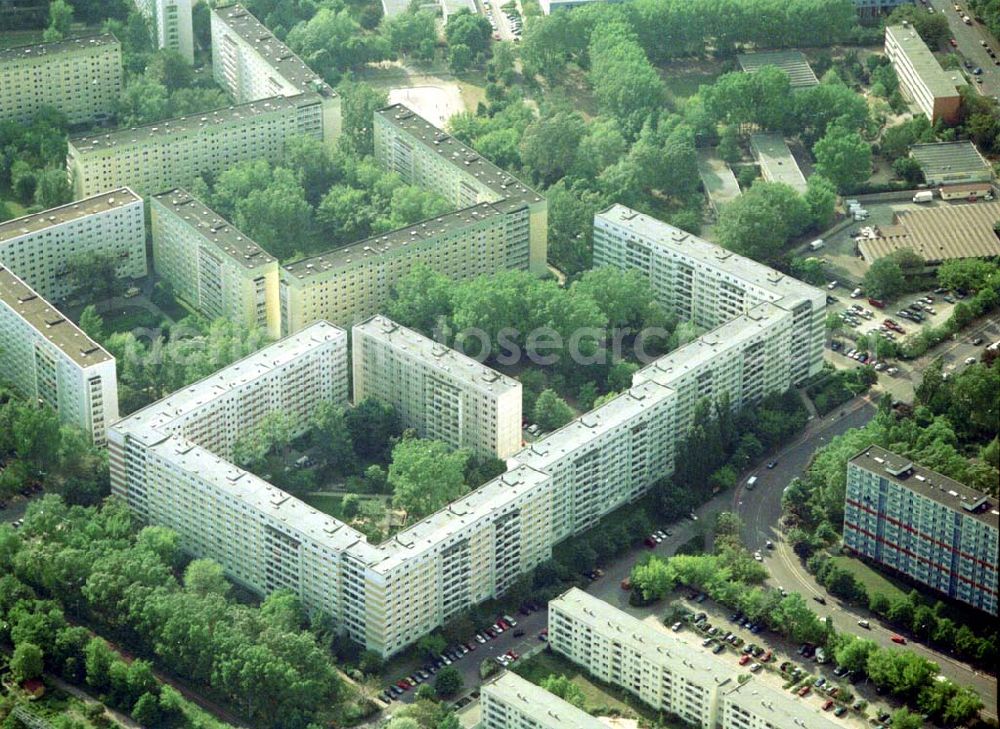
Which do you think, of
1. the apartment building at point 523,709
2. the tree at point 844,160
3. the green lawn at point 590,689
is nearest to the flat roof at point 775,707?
the green lawn at point 590,689

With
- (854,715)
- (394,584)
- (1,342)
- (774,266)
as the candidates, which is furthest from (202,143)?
(854,715)

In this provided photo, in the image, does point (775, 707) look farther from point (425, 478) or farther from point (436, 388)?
point (436, 388)

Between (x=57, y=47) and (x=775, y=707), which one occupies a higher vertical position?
(x=57, y=47)

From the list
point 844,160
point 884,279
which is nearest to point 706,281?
point 884,279

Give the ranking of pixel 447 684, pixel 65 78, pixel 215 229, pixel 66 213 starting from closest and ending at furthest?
pixel 447 684, pixel 215 229, pixel 66 213, pixel 65 78

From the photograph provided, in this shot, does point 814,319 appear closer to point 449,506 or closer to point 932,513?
point 932,513

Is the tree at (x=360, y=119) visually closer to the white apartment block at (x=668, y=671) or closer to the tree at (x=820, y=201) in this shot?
the tree at (x=820, y=201)

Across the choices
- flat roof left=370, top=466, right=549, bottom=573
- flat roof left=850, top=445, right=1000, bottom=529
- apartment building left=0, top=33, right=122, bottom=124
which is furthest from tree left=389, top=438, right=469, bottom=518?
apartment building left=0, top=33, right=122, bottom=124
